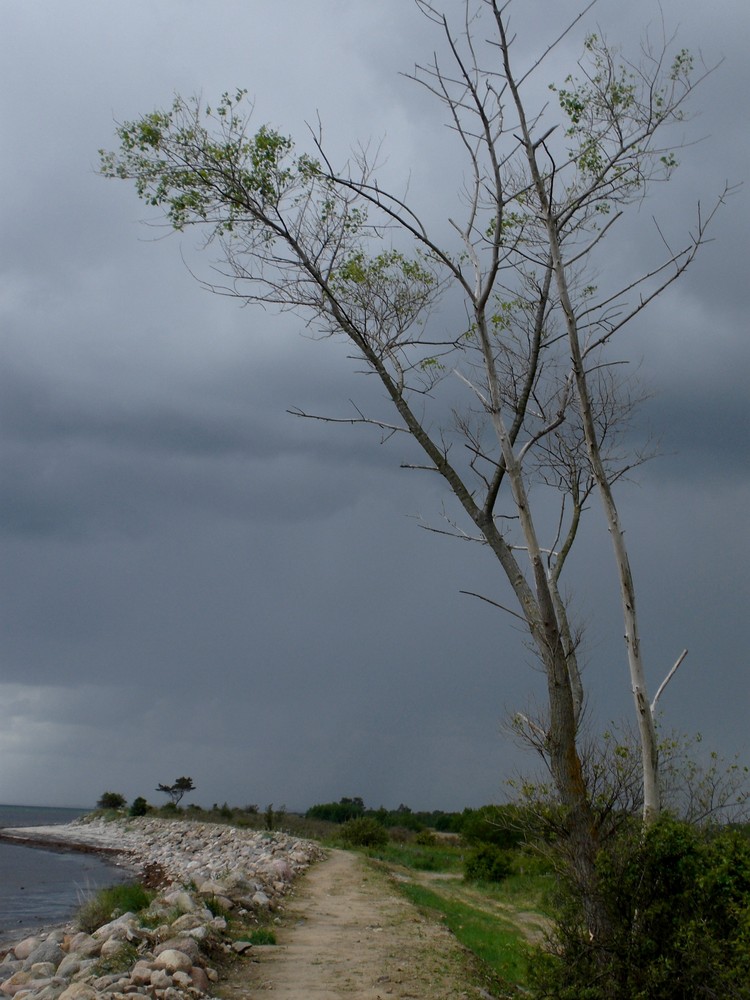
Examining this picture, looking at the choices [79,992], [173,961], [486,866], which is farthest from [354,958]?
[486,866]

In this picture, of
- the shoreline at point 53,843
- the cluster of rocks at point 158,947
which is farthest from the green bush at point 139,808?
the cluster of rocks at point 158,947

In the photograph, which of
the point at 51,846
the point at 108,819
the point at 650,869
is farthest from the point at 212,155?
the point at 108,819

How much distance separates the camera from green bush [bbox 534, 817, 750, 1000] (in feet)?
19.3

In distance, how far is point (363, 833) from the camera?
1088 inches

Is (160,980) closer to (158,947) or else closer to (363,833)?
(158,947)

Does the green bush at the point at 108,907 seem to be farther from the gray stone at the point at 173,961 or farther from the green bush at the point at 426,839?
the green bush at the point at 426,839

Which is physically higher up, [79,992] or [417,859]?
[417,859]

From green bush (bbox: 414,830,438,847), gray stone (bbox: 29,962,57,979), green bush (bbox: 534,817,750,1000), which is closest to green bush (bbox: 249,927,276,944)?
gray stone (bbox: 29,962,57,979)

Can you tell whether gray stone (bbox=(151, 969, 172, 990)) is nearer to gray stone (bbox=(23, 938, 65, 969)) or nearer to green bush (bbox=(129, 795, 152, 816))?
gray stone (bbox=(23, 938, 65, 969))

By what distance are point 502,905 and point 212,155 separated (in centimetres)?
1527

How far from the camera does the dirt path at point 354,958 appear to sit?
7.94 metres

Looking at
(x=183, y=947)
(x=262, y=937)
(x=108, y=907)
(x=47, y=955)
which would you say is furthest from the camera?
(x=108, y=907)

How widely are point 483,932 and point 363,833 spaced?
15.7 m

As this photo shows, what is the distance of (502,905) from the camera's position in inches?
711
